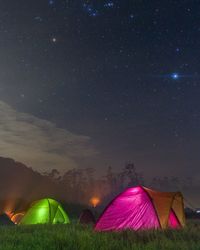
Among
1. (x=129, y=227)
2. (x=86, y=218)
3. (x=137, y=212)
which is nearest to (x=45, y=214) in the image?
(x=86, y=218)

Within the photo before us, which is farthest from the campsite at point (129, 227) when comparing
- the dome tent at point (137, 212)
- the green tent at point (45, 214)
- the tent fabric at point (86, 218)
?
the tent fabric at point (86, 218)

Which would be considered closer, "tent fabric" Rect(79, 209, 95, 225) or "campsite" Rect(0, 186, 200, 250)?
"campsite" Rect(0, 186, 200, 250)

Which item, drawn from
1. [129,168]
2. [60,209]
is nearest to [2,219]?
[60,209]

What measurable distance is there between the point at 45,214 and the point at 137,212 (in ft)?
29.5

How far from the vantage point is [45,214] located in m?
22.5

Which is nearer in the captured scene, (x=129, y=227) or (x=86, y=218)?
(x=129, y=227)

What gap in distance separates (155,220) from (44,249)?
23.2ft

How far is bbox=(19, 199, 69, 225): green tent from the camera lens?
73.9ft

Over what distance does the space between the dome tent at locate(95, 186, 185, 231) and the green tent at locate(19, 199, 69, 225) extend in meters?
7.71

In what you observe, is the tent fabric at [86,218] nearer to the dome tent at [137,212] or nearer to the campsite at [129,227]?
the campsite at [129,227]

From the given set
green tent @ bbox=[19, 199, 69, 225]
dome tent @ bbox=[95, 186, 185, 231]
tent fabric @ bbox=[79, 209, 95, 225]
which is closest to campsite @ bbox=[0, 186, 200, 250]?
dome tent @ bbox=[95, 186, 185, 231]

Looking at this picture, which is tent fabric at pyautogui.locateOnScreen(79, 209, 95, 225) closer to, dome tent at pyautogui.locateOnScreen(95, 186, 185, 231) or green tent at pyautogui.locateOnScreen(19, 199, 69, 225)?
green tent at pyautogui.locateOnScreen(19, 199, 69, 225)

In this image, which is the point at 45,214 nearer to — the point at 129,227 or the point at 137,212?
the point at 137,212

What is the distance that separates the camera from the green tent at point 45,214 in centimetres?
2252
